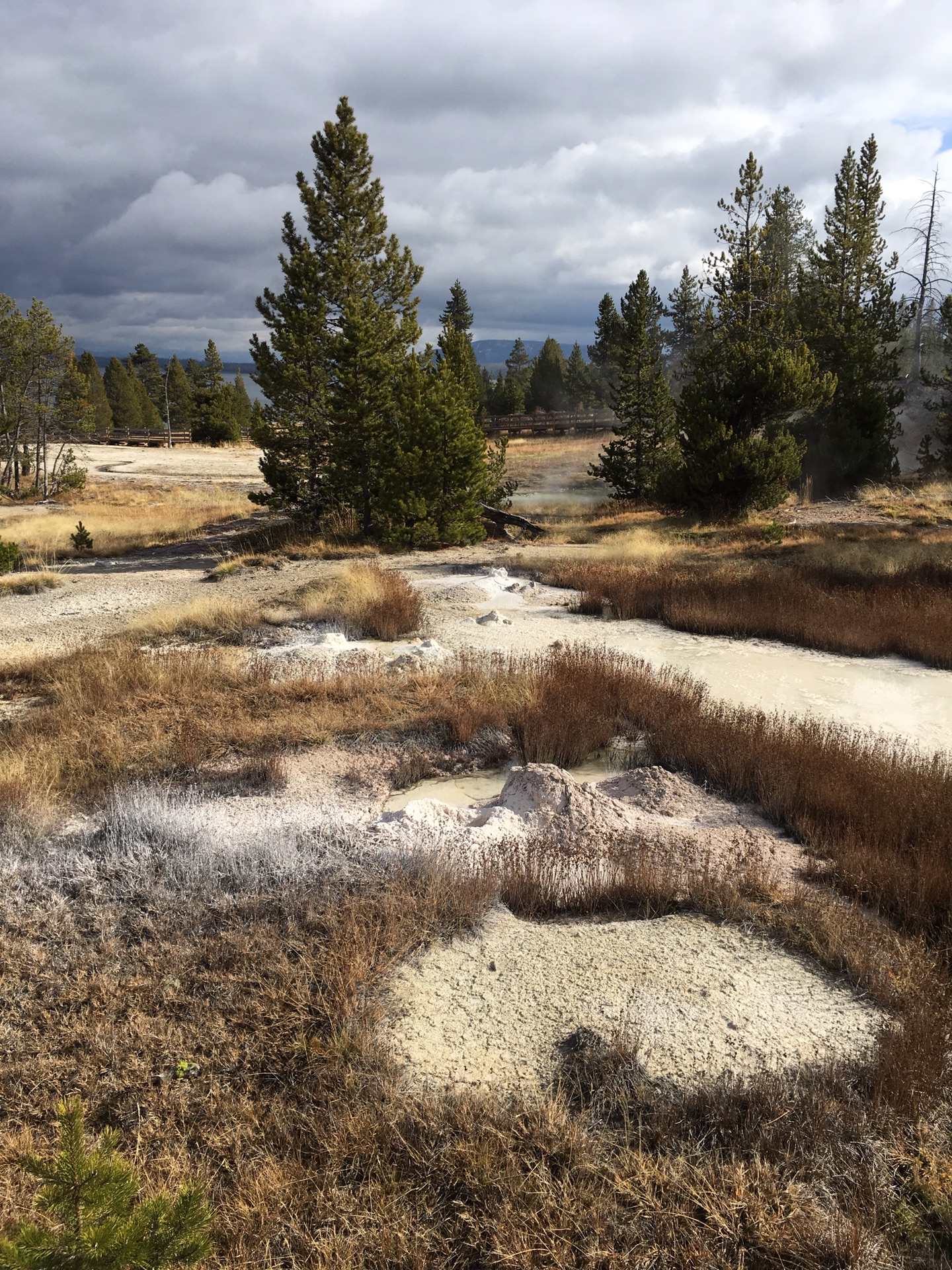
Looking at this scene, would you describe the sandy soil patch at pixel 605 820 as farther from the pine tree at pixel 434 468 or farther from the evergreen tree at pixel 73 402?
the evergreen tree at pixel 73 402

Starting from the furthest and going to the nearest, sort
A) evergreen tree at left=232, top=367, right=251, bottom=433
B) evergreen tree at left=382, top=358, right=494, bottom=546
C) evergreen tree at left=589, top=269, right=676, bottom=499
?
evergreen tree at left=232, top=367, right=251, bottom=433, evergreen tree at left=589, top=269, right=676, bottom=499, evergreen tree at left=382, top=358, right=494, bottom=546

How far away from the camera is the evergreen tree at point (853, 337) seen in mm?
27047

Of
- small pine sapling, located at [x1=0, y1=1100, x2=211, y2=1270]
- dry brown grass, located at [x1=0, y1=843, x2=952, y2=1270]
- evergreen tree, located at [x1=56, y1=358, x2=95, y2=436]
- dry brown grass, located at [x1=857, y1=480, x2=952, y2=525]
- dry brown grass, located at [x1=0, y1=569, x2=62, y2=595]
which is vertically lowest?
dry brown grass, located at [x1=0, y1=843, x2=952, y2=1270]

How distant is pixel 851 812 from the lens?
528 centimetres

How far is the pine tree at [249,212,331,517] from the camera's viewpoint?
2098 centimetres

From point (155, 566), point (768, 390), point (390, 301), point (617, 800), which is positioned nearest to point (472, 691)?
point (617, 800)

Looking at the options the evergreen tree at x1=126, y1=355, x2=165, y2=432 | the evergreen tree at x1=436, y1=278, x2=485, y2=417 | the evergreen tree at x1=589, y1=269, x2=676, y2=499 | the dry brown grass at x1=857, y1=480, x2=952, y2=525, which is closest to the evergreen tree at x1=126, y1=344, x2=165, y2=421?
the evergreen tree at x1=126, y1=355, x2=165, y2=432

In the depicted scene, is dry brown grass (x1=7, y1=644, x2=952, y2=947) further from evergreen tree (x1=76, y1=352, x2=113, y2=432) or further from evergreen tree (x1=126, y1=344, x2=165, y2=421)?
evergreen tree (x1=126, y1=344, x2=165, y2=421)

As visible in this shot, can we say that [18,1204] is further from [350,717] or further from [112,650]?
[112,650]

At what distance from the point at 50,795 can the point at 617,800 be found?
4.32 m

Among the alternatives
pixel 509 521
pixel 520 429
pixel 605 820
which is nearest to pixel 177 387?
pixel 520 429

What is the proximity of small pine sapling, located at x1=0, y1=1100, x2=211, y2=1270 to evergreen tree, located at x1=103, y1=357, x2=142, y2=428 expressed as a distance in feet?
254

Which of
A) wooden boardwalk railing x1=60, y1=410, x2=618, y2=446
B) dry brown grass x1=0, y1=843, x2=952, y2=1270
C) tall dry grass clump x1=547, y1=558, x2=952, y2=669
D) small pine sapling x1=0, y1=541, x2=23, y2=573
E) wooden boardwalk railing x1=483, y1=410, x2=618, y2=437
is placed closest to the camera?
dry brown grass x1=0, y1=843, x2=952, y2=1270

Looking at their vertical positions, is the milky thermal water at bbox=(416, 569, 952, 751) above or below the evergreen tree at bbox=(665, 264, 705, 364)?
below
